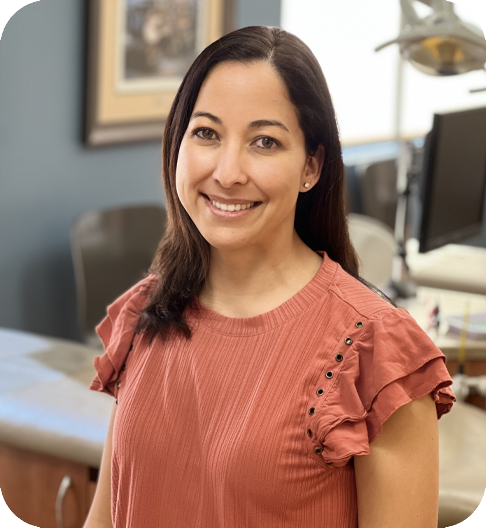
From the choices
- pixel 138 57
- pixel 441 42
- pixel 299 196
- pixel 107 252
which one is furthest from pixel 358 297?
pixel 138 57

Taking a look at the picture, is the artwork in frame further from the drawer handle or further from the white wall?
the drawer handle

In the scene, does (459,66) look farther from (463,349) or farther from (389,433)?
(389,433)

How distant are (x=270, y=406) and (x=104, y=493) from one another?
0.42 m

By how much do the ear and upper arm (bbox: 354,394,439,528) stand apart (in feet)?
1.19

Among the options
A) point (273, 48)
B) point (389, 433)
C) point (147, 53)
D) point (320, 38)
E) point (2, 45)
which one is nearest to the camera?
point (389, 433)

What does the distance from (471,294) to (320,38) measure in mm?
2372

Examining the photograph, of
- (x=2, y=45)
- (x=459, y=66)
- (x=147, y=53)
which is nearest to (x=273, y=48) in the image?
(x=459, y=66)

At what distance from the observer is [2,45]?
8.84ft

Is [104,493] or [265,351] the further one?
[104,493]

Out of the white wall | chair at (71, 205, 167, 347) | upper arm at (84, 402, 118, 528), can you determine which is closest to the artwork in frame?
chair at (71, 205, 167, 347)

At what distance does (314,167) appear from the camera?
47.2 inches

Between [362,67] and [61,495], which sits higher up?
[362,67]

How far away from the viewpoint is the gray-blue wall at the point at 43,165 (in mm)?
2779

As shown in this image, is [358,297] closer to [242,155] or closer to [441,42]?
[242,155]
